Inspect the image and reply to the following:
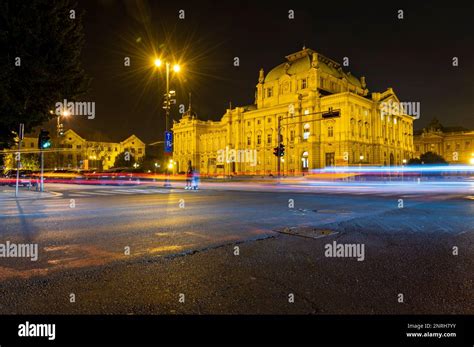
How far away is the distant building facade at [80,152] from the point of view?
95438 mm

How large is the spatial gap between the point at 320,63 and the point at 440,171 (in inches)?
1311

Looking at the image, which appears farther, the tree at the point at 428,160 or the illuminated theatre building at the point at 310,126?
the illuminated theatre building at the point at 310,126

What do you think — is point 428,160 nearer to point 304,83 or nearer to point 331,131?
point 331,131

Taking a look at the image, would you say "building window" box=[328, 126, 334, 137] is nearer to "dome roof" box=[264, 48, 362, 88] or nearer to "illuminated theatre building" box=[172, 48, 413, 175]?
"illuminated theatre building" box=[172, 48, 413, 175]

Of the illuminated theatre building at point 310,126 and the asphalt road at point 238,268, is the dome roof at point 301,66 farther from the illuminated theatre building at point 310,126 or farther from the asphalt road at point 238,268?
the asphalt road at point 238,268

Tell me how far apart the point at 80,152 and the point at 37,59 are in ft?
334

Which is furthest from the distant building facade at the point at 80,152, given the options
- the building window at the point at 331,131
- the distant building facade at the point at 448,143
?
the distant building facade at the point at 448,143

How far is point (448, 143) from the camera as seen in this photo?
338 ft

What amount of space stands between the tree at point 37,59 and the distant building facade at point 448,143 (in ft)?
353

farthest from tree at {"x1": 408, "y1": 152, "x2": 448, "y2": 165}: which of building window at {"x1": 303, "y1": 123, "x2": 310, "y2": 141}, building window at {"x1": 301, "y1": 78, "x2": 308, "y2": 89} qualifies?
building window at {"x1": 301, "y1": 78, "x2": 308, "y2": 89}

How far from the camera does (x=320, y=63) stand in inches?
2872

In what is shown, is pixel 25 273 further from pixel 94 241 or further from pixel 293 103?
pixel 293 103
